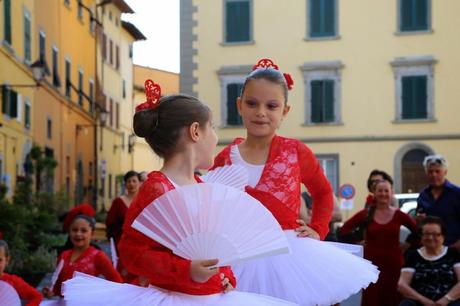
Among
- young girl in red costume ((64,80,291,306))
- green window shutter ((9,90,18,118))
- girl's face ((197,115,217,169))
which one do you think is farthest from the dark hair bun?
green window shutter ((9,90,18,118))

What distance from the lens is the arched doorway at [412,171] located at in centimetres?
3372

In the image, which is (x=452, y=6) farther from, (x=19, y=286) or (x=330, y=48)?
(x=19, y=286)

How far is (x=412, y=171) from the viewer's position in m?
33.9

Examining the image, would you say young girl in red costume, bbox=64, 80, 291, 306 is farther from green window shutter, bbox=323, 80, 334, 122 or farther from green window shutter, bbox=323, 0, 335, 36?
green window shutter, bbox=323, 0, 335, 36

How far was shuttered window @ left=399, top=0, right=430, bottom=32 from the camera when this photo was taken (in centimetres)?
3384

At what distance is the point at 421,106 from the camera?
33875mm

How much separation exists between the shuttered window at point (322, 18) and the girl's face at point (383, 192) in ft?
84.5

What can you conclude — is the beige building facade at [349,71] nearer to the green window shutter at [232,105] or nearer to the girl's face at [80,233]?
the green window shutter at [232,105]

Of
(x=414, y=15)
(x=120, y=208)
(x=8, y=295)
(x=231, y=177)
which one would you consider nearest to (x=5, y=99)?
(x=120, y=208)

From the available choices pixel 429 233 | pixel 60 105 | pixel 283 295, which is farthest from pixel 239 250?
pixel 60 105

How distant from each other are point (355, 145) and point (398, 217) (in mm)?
25246

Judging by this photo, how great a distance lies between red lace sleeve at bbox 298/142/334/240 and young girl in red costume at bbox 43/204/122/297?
2341mm

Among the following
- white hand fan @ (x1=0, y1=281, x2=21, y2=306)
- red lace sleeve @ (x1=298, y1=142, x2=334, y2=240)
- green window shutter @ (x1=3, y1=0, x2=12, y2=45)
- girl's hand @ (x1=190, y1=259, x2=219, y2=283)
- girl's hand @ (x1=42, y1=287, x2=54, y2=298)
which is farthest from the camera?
green window shutter @ (x1=3, y1=0, x2=12, y2=45)

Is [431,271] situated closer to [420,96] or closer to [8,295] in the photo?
[8,295]
